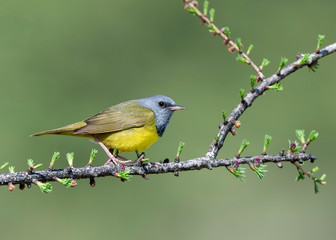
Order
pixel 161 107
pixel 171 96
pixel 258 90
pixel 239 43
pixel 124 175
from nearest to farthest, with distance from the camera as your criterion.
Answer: pixel 124 175 → pixel 239 43 → pixel 258 90 → pixel 161 107 → pixel 171 96

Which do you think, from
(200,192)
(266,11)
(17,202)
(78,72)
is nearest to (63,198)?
(17,202)

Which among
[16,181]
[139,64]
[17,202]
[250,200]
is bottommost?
[16,181]

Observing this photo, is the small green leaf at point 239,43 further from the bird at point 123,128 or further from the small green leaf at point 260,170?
the bird at point 123,128

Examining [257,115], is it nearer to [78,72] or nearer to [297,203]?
[297,203]

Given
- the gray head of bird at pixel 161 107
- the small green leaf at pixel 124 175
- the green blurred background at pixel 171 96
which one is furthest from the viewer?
the green blurred background at pixel 171 96

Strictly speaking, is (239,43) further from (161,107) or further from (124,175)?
(161,107)

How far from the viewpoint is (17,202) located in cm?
866

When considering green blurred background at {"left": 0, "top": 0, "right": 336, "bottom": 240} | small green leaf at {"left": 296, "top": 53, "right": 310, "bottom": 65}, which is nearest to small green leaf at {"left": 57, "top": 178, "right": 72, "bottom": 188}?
small green leaf at {"left": 296, "top": 53, "right": 310, "bottom": 65}

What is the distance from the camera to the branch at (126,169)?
3.21 metres

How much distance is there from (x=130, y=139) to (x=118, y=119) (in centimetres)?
29

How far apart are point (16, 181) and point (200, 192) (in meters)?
6.56

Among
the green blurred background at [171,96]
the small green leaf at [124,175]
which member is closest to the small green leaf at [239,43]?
the small green leaf at [124,175]

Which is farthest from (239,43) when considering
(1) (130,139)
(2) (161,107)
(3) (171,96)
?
(3) (171,96)

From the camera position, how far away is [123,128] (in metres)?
5.24
